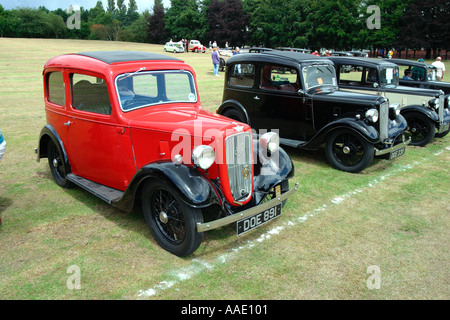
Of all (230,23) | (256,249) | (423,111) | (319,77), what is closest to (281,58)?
(319,77)

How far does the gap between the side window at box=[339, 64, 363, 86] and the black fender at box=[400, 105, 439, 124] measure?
125 centimetres

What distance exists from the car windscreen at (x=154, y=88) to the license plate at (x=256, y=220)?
6.19 feet

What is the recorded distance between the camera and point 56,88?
5023 mm

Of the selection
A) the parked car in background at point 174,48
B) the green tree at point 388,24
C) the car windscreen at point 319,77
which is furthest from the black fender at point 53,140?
the green tree at point 388,24

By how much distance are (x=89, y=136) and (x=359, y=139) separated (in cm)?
442

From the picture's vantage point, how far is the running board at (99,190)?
4.13 meters

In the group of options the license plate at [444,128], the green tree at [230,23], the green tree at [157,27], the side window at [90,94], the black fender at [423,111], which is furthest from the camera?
the green tree at [157,27]

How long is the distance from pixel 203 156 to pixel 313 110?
3843 mm

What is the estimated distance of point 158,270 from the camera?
3.32 meters

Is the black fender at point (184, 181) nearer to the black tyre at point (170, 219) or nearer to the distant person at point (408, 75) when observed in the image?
the black tyre at point (170, 219)

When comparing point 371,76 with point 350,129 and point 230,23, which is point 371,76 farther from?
point 230,23

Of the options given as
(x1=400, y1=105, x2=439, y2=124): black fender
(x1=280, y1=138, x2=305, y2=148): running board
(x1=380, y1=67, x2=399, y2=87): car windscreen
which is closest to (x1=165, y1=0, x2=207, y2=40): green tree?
(x1=380, y1=67, x2=399, y2=87): car windscreen

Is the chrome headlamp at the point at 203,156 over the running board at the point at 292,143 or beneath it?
over

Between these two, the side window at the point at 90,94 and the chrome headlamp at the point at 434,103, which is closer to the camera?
the side window at the point at 90,94
